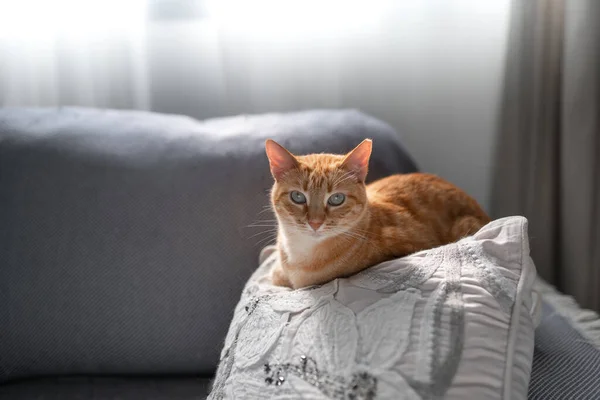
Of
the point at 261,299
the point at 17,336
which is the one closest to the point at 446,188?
the point at 261,299

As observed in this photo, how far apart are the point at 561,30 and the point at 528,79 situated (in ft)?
0.48

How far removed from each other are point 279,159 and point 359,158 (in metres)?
0.15

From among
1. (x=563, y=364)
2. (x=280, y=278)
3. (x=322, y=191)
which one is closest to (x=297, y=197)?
(x=322, y=191)

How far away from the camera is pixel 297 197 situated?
108cm

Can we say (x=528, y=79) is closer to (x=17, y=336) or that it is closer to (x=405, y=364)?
(x=405, y=364)

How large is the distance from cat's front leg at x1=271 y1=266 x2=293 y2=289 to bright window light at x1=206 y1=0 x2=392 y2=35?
0.79 meters

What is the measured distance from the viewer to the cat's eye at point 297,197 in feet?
3.53

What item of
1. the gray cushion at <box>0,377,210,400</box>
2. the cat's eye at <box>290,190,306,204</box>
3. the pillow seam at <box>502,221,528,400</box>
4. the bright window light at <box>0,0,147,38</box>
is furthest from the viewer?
the bright window light at <box>0,0,147,38</box>

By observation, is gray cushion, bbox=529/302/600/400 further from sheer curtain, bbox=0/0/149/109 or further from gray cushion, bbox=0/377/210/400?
sheer curtain, bbox=0/0/149/109

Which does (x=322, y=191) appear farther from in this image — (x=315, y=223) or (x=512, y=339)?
(x=512, y=339)

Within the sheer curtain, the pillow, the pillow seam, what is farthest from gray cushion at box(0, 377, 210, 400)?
the sheer curtain

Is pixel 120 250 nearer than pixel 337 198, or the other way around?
pixel 337 198

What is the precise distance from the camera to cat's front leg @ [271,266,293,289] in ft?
3.68

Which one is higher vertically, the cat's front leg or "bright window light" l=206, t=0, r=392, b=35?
"bright window light" l=206, t=0, r=392, b=35
